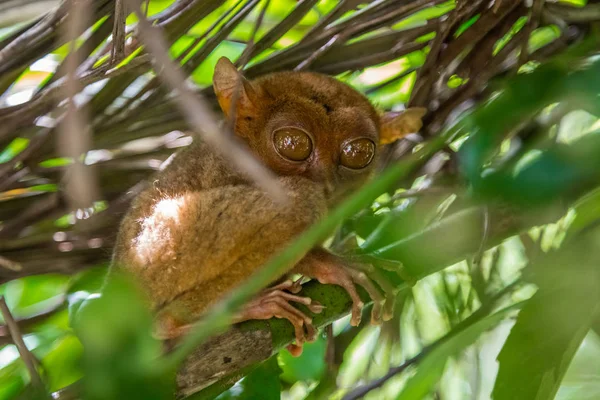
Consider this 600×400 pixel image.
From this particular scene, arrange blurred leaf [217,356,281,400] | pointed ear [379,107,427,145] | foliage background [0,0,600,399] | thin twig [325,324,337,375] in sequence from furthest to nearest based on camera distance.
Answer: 1. pointed ear [379,107,427,145]
2. thin twig [325,324,337,375]
3. blurred leaf [217,356,281,400]
4. foliage background [0,0,600,399]

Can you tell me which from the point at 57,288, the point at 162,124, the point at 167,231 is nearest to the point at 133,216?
the point at 167,231

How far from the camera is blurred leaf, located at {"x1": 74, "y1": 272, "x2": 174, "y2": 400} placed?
0.63 metres

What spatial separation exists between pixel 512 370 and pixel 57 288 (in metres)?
2.18

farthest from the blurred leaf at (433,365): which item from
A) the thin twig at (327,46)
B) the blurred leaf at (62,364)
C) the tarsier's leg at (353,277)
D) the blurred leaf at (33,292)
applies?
the blurred leaf at (33,292)

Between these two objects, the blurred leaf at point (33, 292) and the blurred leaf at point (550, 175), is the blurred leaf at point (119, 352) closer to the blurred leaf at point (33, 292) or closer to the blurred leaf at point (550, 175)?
the blurred leaf at point (550, 175)

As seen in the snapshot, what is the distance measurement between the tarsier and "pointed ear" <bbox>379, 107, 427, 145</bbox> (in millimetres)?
184

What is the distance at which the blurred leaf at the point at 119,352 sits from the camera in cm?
63

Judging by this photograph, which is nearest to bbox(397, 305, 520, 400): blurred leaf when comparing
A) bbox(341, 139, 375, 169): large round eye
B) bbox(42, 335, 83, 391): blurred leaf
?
bbox(42, 335, 83, 391): blurred leaf

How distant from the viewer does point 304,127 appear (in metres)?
2.31

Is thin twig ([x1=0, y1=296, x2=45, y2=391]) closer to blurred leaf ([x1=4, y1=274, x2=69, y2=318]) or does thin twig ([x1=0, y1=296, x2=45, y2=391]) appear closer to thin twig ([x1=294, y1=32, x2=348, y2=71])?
blurred leaf ([x1=4, y1=274, x2=69, y2=318])

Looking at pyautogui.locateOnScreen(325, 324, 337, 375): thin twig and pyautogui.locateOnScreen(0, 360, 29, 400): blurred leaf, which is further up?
pyautogui.locateOnScreen(0, 360, 29, 400): blurred leaf

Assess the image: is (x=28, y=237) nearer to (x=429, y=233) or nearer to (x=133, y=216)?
(x=133, y=216)

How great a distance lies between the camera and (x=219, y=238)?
1921 millimetres

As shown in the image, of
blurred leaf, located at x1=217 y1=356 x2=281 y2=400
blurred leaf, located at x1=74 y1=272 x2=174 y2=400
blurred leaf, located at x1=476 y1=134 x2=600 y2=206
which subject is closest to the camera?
blurred leaf, located at x1=74 y1=272 x2=174 y2=400
